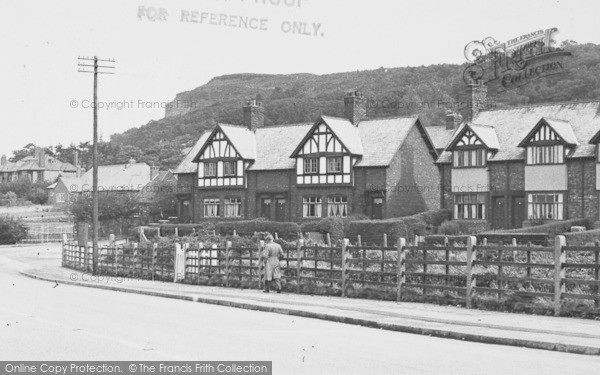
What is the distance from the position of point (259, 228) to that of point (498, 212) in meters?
15.5

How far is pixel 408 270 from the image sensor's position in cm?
2250

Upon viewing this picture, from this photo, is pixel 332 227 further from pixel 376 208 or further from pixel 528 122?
pixel 528 122

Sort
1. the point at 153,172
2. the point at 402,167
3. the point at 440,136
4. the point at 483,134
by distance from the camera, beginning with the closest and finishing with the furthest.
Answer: the point at 483,134, the point at 402,167, the point at 440,136, the point at 153,172

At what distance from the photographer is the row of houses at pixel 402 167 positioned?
1822 inches

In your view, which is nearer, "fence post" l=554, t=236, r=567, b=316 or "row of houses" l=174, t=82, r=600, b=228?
"fence post" l=554, t=236, r=567, b=316

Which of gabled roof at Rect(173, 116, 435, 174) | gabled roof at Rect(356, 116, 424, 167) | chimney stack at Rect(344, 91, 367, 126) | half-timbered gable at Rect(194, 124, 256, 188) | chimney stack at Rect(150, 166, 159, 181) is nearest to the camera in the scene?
gabled roof at Rect(356, 116, 424, 167)

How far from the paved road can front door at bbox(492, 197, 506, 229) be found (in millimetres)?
31803

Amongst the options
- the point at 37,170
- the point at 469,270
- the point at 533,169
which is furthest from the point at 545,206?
the point at 37,170

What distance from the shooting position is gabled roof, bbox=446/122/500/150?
162ft

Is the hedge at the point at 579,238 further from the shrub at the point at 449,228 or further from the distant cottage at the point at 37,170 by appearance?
the distant cottage at the point at 37,170

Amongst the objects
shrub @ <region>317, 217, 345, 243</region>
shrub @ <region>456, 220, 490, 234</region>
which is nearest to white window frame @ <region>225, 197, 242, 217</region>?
shrub @ <region>317, 217, 345, 243</region>

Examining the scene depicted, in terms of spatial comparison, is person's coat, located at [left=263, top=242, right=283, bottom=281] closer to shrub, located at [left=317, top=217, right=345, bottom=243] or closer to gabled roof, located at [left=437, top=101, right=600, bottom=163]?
shrub, located at [left=317, top=217, right=345, bottom=243]

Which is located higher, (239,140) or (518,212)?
(239,140)

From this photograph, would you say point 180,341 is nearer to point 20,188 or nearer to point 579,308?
point 579,308
